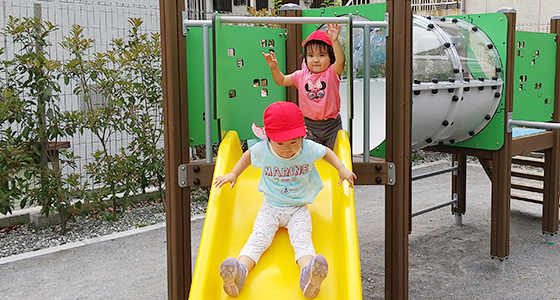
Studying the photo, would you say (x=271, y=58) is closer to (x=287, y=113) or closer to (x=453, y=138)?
(x=287, y=113)

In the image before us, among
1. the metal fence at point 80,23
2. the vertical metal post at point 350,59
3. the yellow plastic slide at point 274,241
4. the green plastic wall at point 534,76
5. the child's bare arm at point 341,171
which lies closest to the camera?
the yellow plastic slide at point 274,241

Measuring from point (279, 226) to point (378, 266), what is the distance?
7.15 feet

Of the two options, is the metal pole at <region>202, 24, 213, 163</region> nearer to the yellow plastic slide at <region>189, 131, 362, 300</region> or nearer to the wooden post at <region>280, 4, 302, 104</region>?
the yellow plastic slide at <region>189, 131, 362, 300</region>

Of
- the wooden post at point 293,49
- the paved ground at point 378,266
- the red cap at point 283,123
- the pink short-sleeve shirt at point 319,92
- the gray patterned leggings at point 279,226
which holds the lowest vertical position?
the paved ground at point 378,266

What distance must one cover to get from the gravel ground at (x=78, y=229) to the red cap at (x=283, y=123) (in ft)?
11.5

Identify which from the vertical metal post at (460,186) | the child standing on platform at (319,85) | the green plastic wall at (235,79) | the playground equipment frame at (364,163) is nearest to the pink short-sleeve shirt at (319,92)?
the child standing on platform at (319,85)

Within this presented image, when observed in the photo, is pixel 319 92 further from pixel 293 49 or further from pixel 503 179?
pixel 503 179

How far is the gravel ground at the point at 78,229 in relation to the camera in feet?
17.7

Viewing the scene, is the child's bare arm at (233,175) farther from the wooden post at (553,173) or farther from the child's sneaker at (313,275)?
the wooden post at (553,173)

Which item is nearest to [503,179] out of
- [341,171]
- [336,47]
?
[336,47]

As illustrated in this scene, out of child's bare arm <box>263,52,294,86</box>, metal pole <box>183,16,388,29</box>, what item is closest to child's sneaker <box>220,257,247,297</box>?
metal pole <box>183,16,388,29</box>

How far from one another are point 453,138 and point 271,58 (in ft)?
6.93

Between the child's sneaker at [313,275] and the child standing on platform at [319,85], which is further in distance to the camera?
the child standing on platform at [319,85]

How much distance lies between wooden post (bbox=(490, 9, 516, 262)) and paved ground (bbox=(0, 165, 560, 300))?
240 mm
